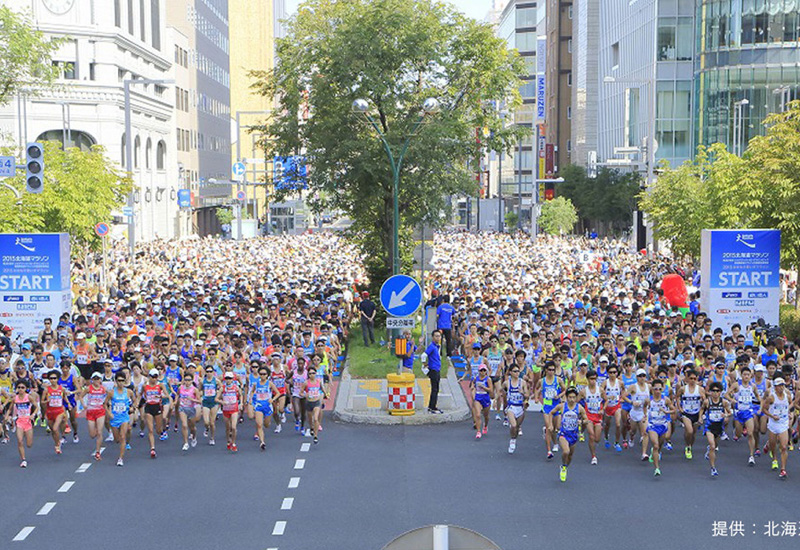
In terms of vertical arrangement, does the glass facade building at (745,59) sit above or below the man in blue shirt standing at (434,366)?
above

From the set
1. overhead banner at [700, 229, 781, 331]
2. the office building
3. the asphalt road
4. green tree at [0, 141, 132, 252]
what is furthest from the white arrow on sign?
the office building

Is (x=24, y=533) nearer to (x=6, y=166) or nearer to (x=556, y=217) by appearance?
(x=6, y=166)

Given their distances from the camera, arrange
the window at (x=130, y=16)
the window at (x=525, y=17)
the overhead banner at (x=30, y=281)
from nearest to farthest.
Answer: the overhead banner at (x=30, y=281), the window at (x=130, y=16), the window at (x=525, y=17)

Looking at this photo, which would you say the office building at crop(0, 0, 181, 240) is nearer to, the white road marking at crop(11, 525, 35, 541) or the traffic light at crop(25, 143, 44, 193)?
the traffic light at crop(25, 143, 44, 193)

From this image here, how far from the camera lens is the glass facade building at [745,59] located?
203 ft

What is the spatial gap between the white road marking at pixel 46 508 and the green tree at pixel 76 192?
20.9 meters

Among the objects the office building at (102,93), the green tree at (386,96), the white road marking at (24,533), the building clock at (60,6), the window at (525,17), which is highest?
the window at (525,17)

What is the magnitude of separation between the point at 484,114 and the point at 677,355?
541 inches

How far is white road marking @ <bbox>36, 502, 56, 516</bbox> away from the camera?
12984 mm

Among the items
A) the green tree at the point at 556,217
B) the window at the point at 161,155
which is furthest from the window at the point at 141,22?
the green tree at the point at 556,217

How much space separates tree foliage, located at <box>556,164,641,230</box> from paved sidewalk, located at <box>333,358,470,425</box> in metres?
52.0

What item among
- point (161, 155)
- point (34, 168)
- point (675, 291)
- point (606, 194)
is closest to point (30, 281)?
point (34, 168)

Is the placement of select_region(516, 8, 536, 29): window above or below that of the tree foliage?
above

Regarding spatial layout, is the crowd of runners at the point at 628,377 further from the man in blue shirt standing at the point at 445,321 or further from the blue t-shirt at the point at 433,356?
the blue t-shirt at the point at 433,356
